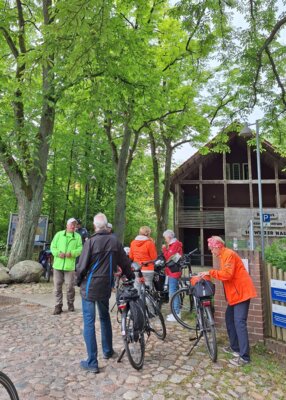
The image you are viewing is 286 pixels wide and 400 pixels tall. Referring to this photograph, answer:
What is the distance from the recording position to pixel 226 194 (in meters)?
21.9

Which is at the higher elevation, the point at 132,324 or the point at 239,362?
the point at 132,324

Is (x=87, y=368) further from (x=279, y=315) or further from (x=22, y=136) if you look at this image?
(x=22, y=136)

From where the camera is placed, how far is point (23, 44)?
10641 mm

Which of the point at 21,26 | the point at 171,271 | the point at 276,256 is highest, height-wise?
the point at 21,26

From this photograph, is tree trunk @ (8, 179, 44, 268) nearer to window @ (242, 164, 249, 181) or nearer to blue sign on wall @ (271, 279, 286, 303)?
blue sign on wall @ (271, 279, 286, 303)

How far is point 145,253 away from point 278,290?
→ 7.71 ft

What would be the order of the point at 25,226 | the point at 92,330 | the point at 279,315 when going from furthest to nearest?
the point at 25,226
the point at 279,315
the point at 92,330

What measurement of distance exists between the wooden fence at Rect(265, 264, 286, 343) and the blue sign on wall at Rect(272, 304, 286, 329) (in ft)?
0.20

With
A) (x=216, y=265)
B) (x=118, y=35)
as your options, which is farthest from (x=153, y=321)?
(x=118, y=35)

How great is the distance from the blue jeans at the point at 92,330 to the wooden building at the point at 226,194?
16380 millimetres

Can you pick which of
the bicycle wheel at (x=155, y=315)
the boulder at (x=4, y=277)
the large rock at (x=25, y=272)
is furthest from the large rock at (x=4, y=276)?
the bicycle wheel at (x=155, y=315)

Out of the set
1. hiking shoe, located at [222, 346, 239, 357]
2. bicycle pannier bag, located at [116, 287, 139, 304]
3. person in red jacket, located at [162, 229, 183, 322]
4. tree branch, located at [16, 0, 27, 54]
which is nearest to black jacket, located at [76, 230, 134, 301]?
bicycle pannier bag, located at [116, 287, 139, 304]

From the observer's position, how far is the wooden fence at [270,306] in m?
4.74

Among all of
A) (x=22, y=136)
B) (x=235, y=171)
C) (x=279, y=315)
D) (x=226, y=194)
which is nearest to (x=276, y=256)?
(x=279, y=315)
